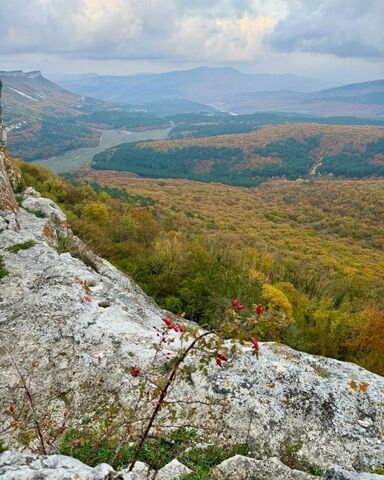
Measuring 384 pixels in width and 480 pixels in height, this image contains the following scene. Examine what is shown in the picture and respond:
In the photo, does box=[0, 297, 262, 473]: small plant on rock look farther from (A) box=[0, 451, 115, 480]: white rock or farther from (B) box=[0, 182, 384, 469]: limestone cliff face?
(A) box=[0, 451, 115, 480]: white rock

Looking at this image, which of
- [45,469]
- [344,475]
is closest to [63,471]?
[45,469]

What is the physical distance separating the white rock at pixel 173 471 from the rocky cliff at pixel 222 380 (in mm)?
757

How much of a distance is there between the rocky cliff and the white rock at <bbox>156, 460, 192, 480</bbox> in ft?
2.48

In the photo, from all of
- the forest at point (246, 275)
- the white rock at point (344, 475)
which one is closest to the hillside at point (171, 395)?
the white rock at point (344, 475)

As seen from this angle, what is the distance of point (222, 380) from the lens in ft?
34.4

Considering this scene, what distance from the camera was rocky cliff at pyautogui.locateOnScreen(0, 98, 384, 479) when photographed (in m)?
9.38

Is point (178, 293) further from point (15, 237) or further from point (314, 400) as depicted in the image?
point (314, 400)

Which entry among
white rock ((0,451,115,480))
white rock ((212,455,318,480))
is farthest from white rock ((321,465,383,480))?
white rock ((0,451,115,480))

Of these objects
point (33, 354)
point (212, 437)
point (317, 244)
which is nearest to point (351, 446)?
point (212, 437)

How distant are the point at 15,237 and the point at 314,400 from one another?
1361cm

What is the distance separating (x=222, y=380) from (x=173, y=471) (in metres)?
3.46

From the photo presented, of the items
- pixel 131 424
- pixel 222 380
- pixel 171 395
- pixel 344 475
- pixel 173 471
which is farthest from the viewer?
pixel 222 380

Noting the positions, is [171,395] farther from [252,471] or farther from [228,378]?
[252,471]

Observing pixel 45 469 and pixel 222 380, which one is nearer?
pixel 45 469
